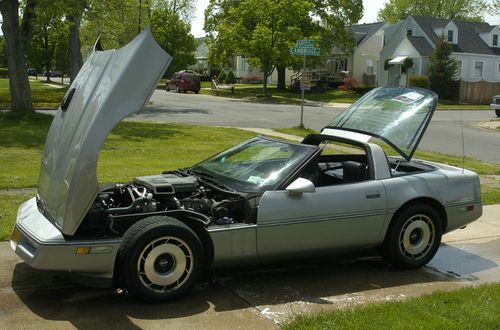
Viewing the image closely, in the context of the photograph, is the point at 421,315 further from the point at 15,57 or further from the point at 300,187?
the point at 15,57

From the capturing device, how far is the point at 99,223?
15.1 ft

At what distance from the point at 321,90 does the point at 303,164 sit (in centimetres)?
4733

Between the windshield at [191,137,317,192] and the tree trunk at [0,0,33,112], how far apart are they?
15.2 metres

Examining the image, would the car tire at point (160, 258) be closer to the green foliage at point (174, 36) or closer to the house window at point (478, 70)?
the house window at point (478, 70)

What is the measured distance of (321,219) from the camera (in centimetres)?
517

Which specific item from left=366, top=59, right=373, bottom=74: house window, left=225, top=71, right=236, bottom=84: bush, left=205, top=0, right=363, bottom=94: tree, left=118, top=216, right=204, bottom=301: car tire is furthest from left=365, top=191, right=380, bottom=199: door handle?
left=225, top=71, right=236, bottom=84: bush

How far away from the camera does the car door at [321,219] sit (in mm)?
4988

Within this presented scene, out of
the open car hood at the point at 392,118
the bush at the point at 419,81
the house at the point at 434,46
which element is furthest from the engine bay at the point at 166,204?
the house at the point at 434,46

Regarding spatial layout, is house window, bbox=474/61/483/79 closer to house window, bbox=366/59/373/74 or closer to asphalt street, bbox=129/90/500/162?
house window, bbox=366/59/373/74

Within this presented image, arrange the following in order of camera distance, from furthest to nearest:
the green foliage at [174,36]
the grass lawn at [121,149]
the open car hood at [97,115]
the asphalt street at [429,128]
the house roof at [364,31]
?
the house roof at [364,31] < the green foliage at [174,36] < the asphalt street at [429,128] < the grass lawn at [121,149] < the open car hood at [97,115]

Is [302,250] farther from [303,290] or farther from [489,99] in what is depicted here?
[489,99]

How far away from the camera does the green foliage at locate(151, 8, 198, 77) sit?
58875 millimetres

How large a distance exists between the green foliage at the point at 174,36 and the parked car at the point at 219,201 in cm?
5396

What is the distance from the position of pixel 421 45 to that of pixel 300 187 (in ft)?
160
